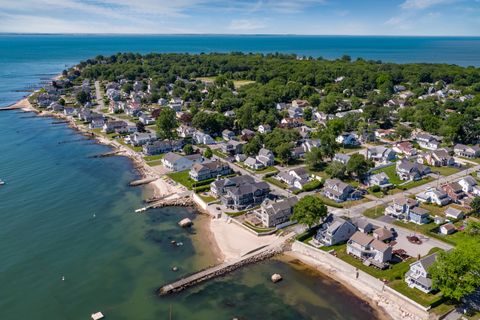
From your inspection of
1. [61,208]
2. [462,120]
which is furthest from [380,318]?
[462,120]

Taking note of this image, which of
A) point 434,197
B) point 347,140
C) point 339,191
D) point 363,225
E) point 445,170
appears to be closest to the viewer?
point 363,225

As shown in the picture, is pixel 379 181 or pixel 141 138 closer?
pixel 379 181

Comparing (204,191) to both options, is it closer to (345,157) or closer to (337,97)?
(345,157)

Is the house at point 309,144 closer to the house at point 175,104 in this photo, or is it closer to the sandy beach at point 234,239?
the sandy beach at point 234,239

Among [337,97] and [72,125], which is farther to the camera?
[337,97]

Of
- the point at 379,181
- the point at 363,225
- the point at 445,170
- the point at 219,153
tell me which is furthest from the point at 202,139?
the point at 445,170

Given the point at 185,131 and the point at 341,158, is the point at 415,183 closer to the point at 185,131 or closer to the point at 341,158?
the point at 341,158
